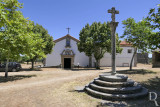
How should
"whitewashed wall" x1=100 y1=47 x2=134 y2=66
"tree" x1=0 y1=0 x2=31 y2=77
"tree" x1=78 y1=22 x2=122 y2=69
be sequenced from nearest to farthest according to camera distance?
"tree" x1=0 y1=0 x2=31 y2=77 → "tree" x1=78 y1=22 x2=122 y2=69 → "whitewashed wall" x1=100 y1=47 x2=134 y2=66

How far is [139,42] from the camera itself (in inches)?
537

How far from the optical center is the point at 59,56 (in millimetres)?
24531

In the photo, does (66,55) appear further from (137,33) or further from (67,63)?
(137,33)

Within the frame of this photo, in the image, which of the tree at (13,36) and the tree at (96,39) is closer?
the tree at (13,36)

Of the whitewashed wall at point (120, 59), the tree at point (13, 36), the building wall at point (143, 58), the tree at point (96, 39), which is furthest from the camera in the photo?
the building wall at point (143, 58)

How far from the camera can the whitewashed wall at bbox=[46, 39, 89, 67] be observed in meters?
24.4

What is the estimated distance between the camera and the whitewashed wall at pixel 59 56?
24.4m

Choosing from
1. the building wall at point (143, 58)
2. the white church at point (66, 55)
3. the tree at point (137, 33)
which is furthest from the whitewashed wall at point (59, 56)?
the building wall at point (143, 58)

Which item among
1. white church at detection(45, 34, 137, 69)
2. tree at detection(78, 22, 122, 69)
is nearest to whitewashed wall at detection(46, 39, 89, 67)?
white church at detection(45, 34, 137, 69)

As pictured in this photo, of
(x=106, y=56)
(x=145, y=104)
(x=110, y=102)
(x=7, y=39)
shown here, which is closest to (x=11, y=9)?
(x=7, y=39)

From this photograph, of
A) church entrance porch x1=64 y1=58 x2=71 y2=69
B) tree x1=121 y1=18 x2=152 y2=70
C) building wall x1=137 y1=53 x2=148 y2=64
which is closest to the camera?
tree x1=121 y1=18 x2=152 y2=70

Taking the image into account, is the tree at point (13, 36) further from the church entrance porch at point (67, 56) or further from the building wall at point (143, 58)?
the building wall at point (143, 58)

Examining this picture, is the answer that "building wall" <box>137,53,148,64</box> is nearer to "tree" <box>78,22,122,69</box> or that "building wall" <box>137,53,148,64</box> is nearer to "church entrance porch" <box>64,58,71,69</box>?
"tree" <box>78,22,122,69</box>

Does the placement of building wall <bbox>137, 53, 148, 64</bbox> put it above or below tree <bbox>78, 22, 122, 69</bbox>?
below
